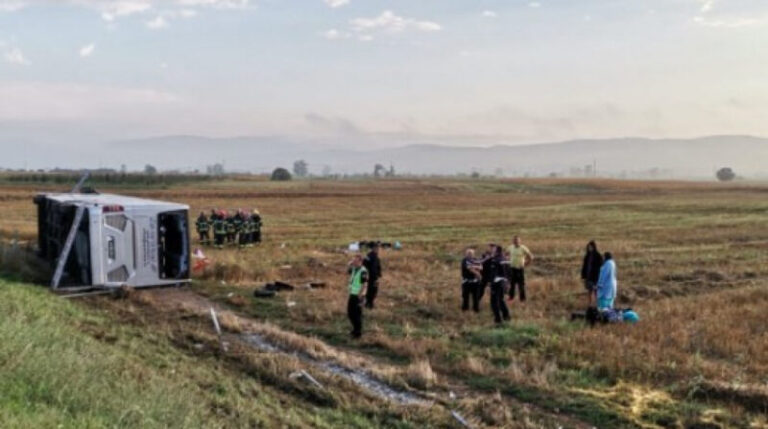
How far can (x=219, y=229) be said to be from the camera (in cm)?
3011

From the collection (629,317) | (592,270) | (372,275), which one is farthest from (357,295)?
(629,317)

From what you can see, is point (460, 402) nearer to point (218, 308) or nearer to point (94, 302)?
point (218, 308)

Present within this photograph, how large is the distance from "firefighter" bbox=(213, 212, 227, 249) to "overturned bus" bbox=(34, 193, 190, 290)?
981 centimetres

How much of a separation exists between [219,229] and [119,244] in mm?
11861

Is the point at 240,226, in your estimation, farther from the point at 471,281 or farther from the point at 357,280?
the point at 357,280

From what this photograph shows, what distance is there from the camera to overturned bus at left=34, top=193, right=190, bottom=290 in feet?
58.7

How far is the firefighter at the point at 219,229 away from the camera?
1182 inches

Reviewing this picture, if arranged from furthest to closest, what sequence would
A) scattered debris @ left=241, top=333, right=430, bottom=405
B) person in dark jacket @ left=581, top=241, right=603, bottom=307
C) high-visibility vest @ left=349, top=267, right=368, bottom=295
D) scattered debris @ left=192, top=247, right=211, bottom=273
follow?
scattered debris @ left=192, top=247, right=211, bottom=273 < person in dark jacket @ left=581, top=241, right=603, bottom=307 < high-visibility vest @ left=349, top=267, right=368, bottom=295 < scattered debris @ left=241, top=333, right=430, bottom=405

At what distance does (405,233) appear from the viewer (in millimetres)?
37875

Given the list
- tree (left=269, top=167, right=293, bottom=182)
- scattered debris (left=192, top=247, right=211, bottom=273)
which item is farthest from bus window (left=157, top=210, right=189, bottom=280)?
tree (left=269, top=167, right=293, bottom=182)

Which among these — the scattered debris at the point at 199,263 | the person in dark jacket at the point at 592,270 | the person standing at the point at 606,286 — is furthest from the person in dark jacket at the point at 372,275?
the scattered debris at the point at 199,263

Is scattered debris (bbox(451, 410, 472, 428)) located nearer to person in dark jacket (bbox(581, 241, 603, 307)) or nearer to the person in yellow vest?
the person in yellow vest

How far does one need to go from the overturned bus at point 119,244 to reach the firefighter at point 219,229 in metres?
9.81

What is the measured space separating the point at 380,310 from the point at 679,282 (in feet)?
31.7
